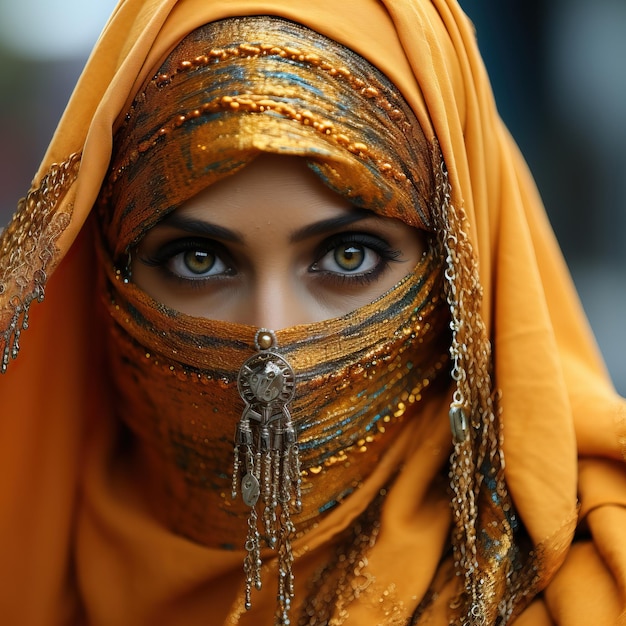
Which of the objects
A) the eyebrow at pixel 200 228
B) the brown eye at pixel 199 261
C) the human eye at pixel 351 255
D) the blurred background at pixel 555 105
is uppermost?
the blurred background at pixel 555 105

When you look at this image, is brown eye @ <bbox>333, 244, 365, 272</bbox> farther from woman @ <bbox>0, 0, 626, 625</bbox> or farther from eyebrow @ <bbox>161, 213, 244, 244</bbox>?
eyebrow @ <bbox>161, 213, 244, 244</bbox>

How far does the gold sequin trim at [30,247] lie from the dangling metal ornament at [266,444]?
38cm

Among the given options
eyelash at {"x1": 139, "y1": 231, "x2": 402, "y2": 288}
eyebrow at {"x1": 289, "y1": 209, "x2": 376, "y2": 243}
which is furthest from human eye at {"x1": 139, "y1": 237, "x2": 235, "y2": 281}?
eyebrow at {"x1": 289, "y1": 209, "x2": 376, "y2": 243}

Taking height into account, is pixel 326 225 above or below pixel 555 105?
below

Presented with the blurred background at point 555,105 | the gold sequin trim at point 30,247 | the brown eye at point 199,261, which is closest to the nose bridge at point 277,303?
the brown eye at point 199,261

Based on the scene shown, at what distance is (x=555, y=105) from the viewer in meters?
5.20

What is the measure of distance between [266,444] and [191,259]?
0.35m

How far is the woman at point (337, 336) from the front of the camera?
1326mm

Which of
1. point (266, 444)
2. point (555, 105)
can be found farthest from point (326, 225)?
point (555, 105)

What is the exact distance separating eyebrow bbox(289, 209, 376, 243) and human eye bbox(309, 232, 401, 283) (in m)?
0.03

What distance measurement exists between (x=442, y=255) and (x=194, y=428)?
54 centimetres

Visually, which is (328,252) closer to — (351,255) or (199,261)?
(351,255)

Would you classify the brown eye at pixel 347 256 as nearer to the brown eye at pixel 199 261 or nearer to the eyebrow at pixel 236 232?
the eyebrow at pixel 236 232

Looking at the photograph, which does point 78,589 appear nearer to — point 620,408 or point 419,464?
point 419,464
